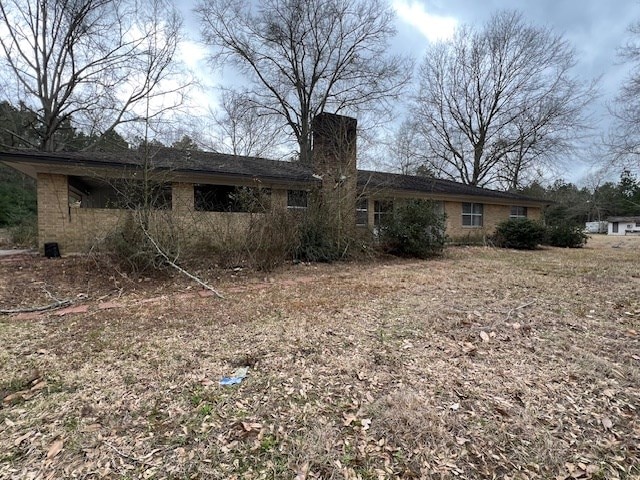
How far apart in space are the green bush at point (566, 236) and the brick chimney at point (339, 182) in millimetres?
12400

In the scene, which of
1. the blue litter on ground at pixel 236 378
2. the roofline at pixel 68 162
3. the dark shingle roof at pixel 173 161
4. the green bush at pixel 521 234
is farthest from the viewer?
the green bush at pixel 521 234

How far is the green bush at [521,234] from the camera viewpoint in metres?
14.1

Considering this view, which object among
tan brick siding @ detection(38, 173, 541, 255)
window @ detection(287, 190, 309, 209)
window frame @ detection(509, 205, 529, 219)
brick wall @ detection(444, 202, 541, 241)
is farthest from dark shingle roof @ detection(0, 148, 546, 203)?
window frame @ detection(509, 205, 529, 219)

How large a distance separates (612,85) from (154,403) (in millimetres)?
21611

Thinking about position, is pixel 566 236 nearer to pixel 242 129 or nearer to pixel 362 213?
pixel 362 213

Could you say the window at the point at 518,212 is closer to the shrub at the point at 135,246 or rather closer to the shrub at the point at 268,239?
the shrub at the point at 268,239

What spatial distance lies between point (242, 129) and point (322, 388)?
19545 mm

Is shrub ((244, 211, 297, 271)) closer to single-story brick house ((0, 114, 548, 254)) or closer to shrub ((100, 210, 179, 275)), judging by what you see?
single-story brick house ((0, 114, 548, 254))

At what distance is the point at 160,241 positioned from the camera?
633 cm

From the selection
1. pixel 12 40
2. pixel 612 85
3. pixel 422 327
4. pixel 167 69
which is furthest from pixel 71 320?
pixel 612 85

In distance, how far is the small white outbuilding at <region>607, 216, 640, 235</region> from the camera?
47.7 metres

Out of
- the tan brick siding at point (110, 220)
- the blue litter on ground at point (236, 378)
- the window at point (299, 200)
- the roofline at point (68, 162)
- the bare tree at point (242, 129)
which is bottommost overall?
the blue litter on ground at point (236, 378)

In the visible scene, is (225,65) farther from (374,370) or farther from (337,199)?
(374,370)

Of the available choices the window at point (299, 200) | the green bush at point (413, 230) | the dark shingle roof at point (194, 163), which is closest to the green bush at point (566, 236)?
the dark shingle roof at point (194, 163)
